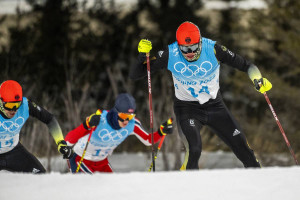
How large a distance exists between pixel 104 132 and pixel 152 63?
997mm

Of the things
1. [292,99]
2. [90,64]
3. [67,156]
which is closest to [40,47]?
[90,64]

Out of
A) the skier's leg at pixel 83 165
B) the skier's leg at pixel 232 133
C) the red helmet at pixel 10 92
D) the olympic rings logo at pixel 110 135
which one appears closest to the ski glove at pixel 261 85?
the skier's leg at pixel 232 133

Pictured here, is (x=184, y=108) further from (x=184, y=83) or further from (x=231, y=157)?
(x=231, y=157)

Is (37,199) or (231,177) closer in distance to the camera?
(37,199)

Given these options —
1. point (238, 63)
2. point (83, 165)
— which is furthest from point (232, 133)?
point (83, 165)

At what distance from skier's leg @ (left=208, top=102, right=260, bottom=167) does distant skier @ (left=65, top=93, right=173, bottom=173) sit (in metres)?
0.68

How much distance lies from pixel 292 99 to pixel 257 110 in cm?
286

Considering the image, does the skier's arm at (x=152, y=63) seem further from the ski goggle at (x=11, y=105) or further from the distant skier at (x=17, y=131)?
the ski goggle at (x=11, y=105)

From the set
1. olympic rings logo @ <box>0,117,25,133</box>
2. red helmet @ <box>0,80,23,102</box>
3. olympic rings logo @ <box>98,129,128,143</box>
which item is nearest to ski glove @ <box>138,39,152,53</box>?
olympic rings logo @ <box>98,129,128,143</box>

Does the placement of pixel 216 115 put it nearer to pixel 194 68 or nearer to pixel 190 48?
pixel 194 68

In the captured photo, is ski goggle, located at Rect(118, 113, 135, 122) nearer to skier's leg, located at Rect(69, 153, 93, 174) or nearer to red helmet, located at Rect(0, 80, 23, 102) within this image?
skier's leg, located at Rect(69, 153, 93, 174)

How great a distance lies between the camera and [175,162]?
8656mm

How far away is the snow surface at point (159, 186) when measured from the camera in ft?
7.93

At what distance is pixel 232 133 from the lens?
4.53 meters
